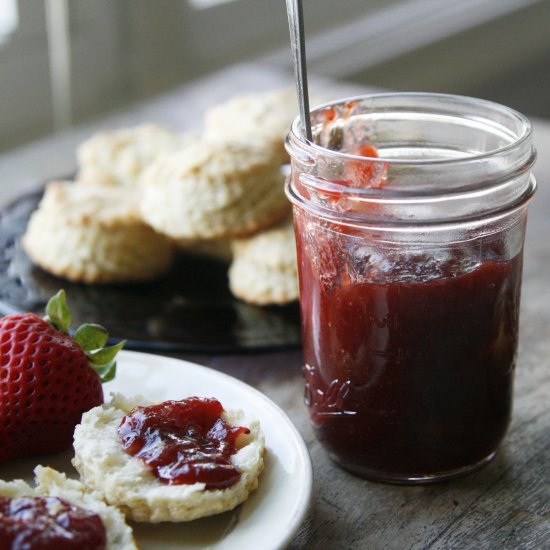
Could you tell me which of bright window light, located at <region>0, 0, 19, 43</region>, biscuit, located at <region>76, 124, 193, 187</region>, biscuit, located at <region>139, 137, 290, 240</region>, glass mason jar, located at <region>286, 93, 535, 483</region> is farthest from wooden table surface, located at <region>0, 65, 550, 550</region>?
bright window light, located at <region>0, 0, 19, 43</region>

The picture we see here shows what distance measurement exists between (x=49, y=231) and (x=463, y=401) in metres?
0.86

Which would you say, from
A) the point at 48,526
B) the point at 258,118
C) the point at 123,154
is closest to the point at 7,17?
the point at 123,154

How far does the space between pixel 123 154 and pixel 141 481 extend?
103 centimetres

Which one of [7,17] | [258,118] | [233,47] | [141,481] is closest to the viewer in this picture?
[141,481]

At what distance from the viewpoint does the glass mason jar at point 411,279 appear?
93 centimetres

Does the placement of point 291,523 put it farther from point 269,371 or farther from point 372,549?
point 269,371

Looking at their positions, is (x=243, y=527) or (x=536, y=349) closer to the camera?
(x=243, y=527)

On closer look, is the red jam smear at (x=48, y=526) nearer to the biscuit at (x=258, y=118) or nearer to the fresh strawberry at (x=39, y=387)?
the fresh strawberry at (x=39, y=387)

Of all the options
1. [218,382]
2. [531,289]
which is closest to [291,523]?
[218,382]

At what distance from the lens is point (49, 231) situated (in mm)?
1585

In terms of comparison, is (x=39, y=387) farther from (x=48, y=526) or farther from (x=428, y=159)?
(x=428, y=159)

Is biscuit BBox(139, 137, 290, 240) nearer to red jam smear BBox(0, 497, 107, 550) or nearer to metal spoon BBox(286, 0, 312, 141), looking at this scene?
metal spoon BBox(286, 0, 312, 141)

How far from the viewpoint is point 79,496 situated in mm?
864

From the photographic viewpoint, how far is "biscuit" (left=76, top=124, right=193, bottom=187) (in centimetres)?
178
